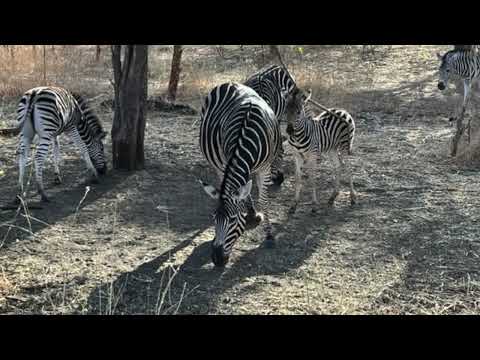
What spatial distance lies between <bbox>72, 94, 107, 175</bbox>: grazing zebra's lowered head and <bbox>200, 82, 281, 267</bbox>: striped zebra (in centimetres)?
236

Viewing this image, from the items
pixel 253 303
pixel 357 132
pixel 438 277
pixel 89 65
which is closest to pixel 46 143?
pixel 253 303

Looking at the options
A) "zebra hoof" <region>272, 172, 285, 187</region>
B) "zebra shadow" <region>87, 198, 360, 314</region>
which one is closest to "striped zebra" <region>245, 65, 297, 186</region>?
"zebra hoof" <region>272, 172, 285, 187</region>

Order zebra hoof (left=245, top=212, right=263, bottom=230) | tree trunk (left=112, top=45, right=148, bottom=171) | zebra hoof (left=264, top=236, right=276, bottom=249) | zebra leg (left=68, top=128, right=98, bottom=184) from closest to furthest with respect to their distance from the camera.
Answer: zebra hoof (left=264, top=236, right=276, bottom=249), zebra hoof (left=245, top=212, right=263, bottom=230), zebra leg (left=68, top=128, right=98, bottom=184), tree trunk (left=112, top=45, right=148, bottom=171)

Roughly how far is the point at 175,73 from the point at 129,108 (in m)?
4.62

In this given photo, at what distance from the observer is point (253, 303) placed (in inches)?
228

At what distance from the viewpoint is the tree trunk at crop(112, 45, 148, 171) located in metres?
9.37

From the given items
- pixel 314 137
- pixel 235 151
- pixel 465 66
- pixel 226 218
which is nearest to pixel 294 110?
pixel 314 137

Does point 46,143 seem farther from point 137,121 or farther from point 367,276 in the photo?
point 367,276

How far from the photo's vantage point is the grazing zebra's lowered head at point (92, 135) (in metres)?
9.41

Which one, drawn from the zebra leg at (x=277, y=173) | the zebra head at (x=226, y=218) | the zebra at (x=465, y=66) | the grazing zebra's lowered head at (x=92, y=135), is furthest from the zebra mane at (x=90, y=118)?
the zebra at (x=465, y=66)

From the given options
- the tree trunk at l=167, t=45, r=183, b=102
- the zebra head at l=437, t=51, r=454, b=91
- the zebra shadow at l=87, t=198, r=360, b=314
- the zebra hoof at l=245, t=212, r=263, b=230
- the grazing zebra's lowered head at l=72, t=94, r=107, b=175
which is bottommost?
the zebra shadow at l=87, t=198, r=360, b=314

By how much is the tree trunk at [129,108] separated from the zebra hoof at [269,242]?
3.14 metres

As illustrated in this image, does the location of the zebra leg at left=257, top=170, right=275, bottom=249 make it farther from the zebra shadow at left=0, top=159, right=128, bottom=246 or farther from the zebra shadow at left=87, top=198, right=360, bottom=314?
the zebra shadow at left=0, top=159, right=128, bottom=246
